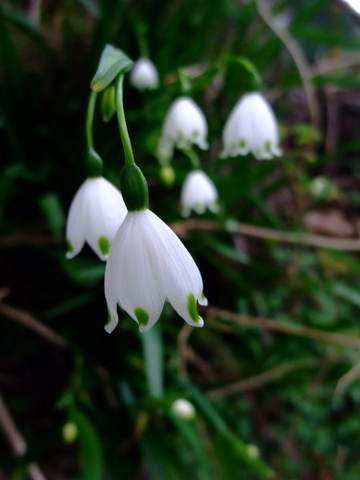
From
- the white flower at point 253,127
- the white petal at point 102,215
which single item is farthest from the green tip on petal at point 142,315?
the white flower at point 253,127

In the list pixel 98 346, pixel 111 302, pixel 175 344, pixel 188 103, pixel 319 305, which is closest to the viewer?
pixel 111 302

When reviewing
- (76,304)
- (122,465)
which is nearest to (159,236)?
(76,304)

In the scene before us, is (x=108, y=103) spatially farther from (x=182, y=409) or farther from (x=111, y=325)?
(x=182, y=409)

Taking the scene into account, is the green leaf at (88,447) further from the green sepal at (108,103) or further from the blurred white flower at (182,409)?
the green sepal at (108,103)

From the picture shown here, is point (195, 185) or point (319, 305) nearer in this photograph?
point (195, 185)

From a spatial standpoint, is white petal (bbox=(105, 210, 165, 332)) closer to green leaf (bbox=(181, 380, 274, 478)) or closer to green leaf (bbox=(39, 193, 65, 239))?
green leaf (bbox=(39, 193, 65, 239))

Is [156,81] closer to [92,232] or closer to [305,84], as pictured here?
[305,84]

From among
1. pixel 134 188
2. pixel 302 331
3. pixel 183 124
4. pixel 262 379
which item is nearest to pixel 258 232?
pixel 302 331
